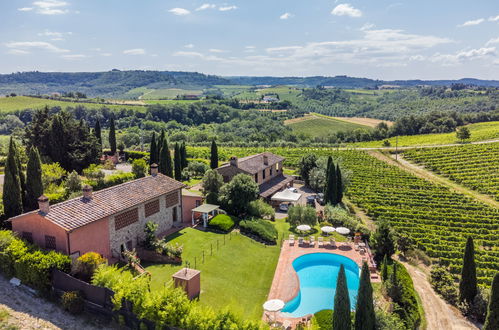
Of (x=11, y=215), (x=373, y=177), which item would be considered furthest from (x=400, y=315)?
(x=373, y=177)

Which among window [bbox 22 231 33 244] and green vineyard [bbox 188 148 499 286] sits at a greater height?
window [bbox 22 231 33 244]

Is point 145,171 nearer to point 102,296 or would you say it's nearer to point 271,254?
point 271,254

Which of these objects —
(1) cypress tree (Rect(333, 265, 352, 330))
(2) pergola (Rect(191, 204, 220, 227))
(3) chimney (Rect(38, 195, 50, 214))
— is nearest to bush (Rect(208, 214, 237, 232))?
(2) pergola (Rect(191, 204, 220, 227))

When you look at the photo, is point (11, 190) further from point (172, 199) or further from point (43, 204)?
point (172, 199)

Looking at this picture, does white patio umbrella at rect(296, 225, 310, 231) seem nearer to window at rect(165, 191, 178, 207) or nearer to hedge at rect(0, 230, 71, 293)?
window at rect(165, 191, 178, 207)

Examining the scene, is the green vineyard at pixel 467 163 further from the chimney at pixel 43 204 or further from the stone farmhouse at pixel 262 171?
the chimney at pixel 43 204

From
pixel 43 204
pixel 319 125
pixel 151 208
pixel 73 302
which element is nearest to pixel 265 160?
pixel 151 208
